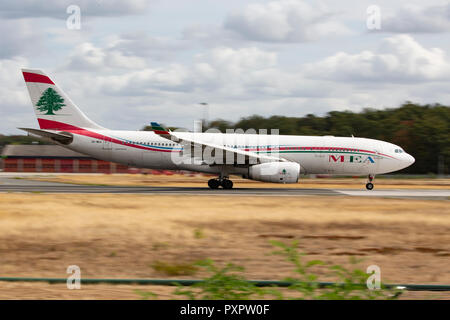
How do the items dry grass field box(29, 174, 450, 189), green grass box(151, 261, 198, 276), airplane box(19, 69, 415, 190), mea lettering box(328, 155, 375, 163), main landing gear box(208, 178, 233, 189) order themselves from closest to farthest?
green grass box(151, 261, 198, 276), airplane box(19, 69, 415, 190), main landing gear box(208, 178, 233, 189), mea lettering box(328, 155, 375, 163), dry grass field box(29, 174, 450, 189)

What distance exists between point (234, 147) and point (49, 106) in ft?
38.3

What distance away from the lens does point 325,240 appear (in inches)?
602

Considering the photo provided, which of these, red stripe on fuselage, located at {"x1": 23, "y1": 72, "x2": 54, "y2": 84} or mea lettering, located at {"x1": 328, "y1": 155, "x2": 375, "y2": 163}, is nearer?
mea lettering, located at {"x1": 328, "y1": 155, "x2": 375, "y2": 163}

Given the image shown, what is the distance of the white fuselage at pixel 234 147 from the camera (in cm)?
3391

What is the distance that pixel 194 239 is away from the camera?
14.9 meters

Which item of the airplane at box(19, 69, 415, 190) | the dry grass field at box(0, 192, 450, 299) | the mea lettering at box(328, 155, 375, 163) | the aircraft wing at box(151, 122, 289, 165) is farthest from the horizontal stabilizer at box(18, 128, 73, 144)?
the mea lettering at box(328, 155, 375, 163)

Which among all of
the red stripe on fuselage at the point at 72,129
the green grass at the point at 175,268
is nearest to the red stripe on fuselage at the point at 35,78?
the red stripe on fuselage at the point at 72,129
